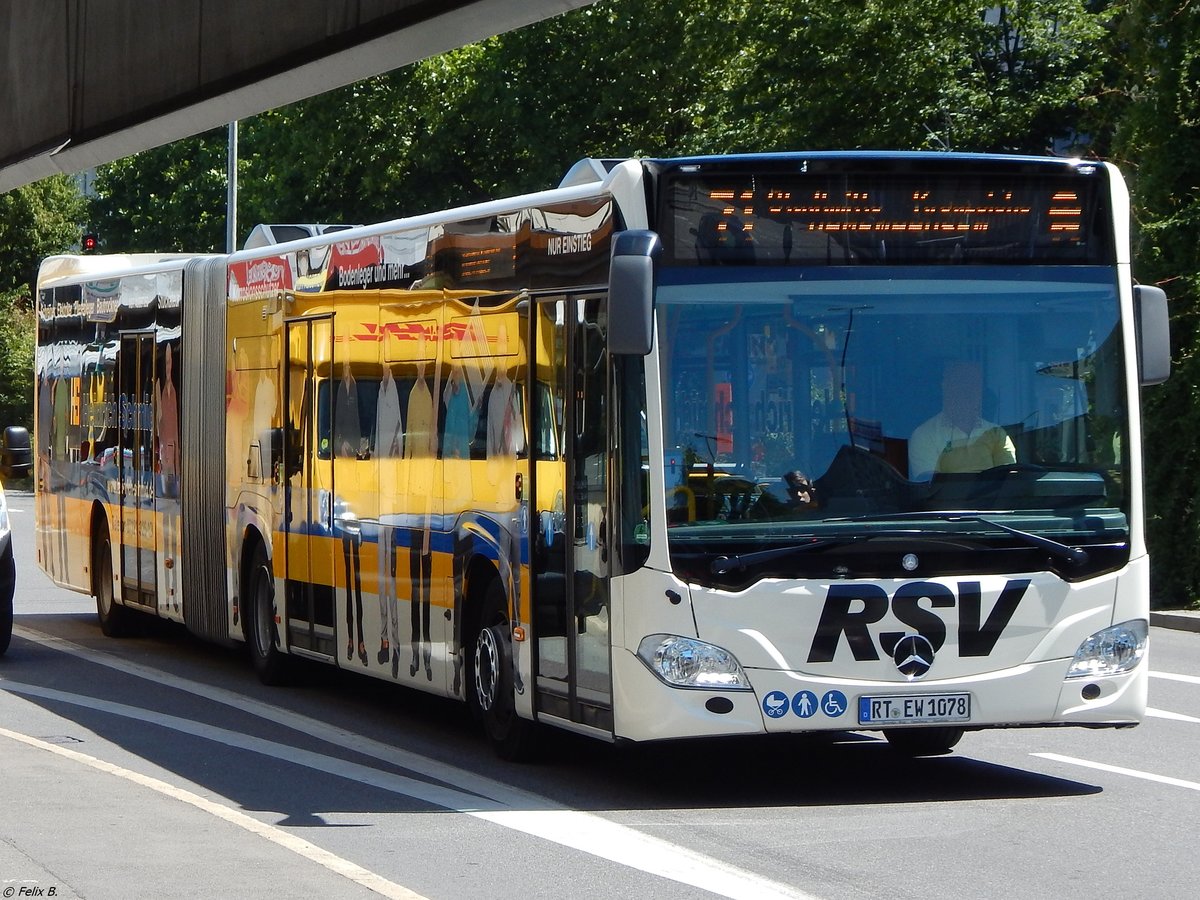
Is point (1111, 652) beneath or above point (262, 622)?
above

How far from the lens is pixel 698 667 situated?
902 cm

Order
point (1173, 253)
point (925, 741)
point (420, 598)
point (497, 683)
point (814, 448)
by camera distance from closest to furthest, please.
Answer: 1. point (814, 448)
2. point (497, 683)
3. point (925, 741)
4. point (420, 598)
5. point (1173, 253)

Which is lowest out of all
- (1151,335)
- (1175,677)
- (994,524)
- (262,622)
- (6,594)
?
(1175,677)

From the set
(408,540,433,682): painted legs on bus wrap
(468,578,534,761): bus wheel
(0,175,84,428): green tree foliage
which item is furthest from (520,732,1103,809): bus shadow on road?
(0,175,84,428): green tree foliage

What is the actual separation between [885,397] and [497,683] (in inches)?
104

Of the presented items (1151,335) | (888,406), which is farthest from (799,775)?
(1151,335)

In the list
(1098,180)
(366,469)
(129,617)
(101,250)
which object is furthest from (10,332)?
(1098,180)

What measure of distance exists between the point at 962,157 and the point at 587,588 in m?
2.58

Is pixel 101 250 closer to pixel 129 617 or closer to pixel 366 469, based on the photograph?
pixel 129 617

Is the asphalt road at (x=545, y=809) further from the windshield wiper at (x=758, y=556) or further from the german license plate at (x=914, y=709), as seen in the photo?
the windshield wiper at (x=758, y=556)

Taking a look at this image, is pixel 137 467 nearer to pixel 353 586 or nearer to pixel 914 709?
pixel 353 586

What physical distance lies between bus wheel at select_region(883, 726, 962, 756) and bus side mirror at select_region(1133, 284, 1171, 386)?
222 centimetres

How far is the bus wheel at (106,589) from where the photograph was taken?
18000 mm

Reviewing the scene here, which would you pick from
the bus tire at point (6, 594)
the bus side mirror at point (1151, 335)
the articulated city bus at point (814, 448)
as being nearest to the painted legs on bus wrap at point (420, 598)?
the articulated city bus at point (814, 448)
